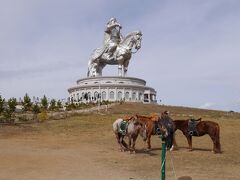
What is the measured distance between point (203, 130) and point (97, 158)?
5921 mm

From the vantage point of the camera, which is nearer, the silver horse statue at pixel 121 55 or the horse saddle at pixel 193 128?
the horse saddle at pixel 193 128

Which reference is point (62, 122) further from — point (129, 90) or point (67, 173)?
point (129, 90)

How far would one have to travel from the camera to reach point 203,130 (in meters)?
24.3

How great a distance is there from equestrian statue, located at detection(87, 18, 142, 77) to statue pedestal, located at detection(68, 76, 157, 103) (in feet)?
7.85

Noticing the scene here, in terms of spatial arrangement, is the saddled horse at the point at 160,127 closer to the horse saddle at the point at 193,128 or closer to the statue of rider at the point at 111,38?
the horse saddle at the point at 193,128

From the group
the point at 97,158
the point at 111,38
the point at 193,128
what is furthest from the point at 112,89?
the point at 97,158

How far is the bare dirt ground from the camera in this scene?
59.2 feet

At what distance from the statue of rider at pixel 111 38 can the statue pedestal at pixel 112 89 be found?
4326 millimetres

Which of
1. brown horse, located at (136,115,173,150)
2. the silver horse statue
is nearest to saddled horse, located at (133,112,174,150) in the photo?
brown horse, located at (136,115,173,150)

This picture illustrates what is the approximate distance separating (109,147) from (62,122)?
43.8 ft

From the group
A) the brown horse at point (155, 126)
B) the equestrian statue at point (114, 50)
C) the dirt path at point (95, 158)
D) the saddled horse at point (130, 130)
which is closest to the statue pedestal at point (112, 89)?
the equestrian statue at point (114, 50)

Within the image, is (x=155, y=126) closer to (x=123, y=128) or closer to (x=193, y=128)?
(x=123, y=128)

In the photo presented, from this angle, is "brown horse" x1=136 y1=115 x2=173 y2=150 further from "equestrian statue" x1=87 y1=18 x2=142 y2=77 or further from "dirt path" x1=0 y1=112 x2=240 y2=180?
"equestrian statue" x1=87 y1=18 x2=142 y2=77

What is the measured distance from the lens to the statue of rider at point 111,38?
82.6 meters
